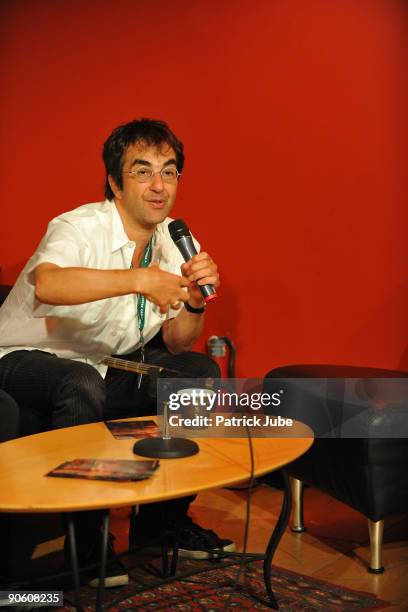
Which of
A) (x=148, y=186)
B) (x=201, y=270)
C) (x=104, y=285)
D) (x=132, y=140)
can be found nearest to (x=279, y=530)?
(x=201, y=270)

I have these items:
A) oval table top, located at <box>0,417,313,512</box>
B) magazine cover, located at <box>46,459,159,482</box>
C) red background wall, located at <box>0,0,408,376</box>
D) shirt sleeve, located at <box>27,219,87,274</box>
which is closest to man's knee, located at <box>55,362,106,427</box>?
oval table top, located at <box>0,417,313,512</box>

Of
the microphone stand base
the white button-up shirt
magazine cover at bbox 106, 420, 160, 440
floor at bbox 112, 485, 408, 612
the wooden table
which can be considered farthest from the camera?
the white button-up shirt

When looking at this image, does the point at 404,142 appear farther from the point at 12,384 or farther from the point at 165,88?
the point at 12,384

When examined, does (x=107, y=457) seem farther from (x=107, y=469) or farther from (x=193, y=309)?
(x=193, y=309)

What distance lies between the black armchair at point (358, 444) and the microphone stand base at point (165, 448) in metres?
0.63

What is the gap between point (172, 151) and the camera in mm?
2482

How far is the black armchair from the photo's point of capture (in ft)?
6.88

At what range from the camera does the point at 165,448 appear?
1.65 meters

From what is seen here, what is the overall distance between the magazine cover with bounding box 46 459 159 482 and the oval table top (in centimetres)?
2

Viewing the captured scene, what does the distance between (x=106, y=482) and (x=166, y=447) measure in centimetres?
24

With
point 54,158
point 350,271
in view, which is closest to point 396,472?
point 350,271

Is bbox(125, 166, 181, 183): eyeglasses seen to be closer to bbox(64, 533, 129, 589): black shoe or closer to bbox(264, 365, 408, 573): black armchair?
bbox(264, 365, 408, 573): black armchair

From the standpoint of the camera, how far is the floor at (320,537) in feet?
6.74

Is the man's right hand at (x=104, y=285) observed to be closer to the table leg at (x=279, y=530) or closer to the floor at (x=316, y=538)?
the table leg at (x=279, y=530)
